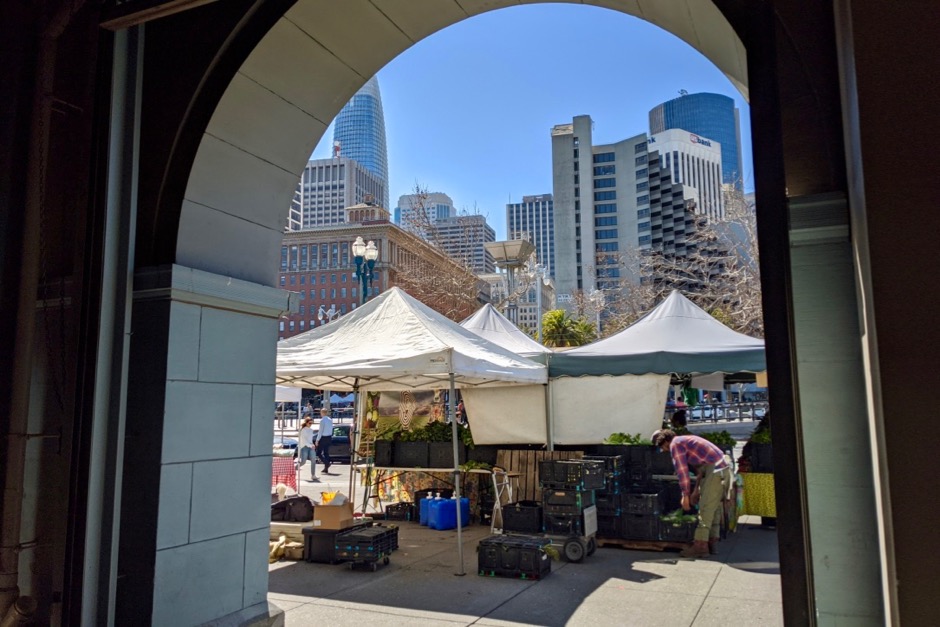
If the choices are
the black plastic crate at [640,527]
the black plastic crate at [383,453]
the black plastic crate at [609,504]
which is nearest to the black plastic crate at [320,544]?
the black plastic crate at [383,453]

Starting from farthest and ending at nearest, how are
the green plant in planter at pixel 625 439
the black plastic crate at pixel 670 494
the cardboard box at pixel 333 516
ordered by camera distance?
the green plant in planter at pixel 625 439 < the black plastic crate at pixel 670 494 < the cardboard box at pixel 333 516

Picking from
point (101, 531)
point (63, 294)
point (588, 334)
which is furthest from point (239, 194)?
point (588, 334)

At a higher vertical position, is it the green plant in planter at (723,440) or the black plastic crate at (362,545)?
the green plant in planter at (723,440)

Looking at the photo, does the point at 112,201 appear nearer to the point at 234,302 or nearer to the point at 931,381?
the point at 234,302

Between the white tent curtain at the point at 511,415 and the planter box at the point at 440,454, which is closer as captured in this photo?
the planter box at the point at 440,454

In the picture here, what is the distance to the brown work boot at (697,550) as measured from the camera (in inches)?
360

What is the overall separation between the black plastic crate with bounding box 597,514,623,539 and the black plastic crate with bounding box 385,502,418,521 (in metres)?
3.63

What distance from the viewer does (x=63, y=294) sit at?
4996 millimetres

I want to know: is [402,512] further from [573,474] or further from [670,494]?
[670,494]

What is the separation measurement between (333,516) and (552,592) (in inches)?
122

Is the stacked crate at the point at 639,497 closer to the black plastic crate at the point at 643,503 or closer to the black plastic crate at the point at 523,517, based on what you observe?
the black plastic crate at the point at 643,503

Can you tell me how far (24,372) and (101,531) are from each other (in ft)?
3.77

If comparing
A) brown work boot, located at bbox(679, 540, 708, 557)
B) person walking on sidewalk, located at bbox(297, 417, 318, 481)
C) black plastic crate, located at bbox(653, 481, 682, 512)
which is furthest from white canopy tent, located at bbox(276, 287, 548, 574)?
person walking on sidewalk, located at bbox(297, 417, 318, 481)

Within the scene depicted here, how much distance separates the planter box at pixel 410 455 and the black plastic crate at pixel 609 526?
3061 millimetres
